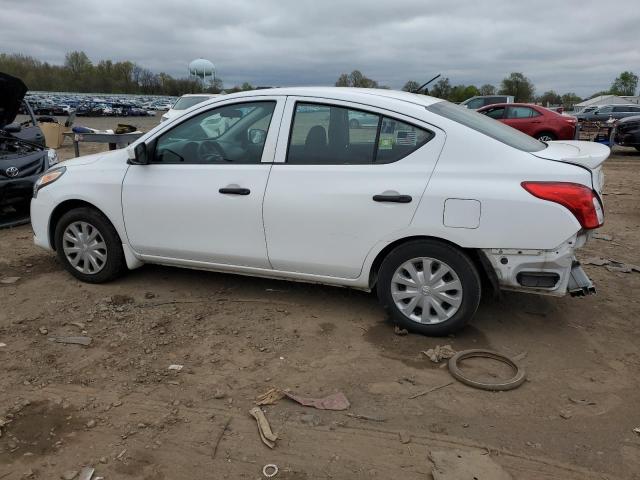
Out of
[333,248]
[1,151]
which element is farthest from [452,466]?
[1,151]

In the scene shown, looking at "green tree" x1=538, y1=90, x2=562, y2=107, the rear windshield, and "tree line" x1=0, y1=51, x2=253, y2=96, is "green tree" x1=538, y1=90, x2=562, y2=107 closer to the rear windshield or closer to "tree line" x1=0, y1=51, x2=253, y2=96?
"tree line" x1=0, y1=51, x2=253, y2=96

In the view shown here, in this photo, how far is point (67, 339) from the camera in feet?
13.1

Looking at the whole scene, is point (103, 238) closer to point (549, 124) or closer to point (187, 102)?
point (187, 102)

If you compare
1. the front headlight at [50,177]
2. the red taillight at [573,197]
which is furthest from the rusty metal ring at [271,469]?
the front headlight at [50,177]

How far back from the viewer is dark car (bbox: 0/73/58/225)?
A: 726cm

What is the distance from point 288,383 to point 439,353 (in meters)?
1.06

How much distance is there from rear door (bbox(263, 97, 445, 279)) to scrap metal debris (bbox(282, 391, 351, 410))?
1.08 meters

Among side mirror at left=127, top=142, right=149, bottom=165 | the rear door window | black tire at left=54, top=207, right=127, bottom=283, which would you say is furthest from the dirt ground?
the rear door window

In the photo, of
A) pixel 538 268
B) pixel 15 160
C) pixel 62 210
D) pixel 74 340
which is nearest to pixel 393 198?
pixel 538 268

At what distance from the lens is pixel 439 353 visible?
146 inches

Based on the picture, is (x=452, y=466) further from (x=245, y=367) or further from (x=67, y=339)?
(x=67, y=339)

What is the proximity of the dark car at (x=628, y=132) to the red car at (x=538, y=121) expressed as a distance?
1.32 metres

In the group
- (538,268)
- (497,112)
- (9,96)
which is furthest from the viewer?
(497,112)

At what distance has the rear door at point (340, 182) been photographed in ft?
12.4
